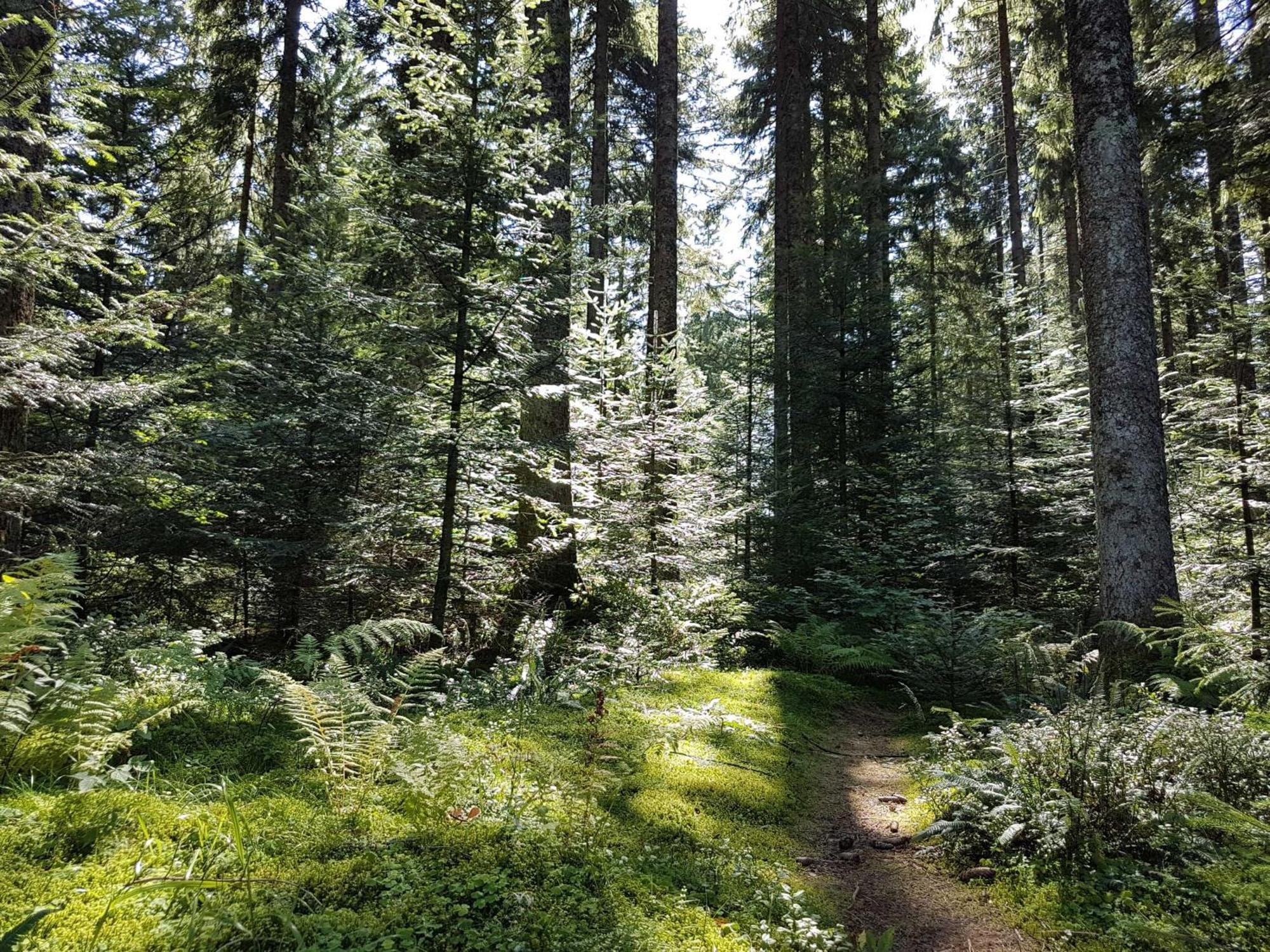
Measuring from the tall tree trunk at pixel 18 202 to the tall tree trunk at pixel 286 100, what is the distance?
6.78 metres

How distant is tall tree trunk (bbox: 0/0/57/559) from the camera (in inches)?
216

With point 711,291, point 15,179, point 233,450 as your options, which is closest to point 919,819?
point 233,450

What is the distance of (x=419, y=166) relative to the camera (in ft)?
20.7

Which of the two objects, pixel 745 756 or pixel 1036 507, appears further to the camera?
pixel 1036 507

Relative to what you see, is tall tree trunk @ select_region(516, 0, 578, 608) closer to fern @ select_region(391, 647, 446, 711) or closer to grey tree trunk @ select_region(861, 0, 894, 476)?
fern @ select_region(391, 647, 446, 711)

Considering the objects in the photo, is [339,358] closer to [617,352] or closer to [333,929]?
[617,352]

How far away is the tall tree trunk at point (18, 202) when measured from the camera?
548 centimetres

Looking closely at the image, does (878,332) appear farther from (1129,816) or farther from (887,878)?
(887,878)

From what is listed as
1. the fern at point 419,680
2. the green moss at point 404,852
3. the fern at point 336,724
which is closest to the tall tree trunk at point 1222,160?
the green moss at point 404,852

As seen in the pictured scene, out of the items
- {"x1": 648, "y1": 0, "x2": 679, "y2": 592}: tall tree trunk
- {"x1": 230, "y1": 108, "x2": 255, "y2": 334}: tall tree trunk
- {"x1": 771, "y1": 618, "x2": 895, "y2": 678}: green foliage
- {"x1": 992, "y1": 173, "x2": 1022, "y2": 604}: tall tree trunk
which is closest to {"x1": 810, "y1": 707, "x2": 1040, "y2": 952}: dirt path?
{"x1": 771, "y1": 618, "x2": 895, "y2": 678}: green foliage

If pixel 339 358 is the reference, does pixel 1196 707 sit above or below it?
below

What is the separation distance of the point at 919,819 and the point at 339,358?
8352 millimetres

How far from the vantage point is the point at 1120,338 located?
6.69 meters

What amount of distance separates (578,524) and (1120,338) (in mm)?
6463
